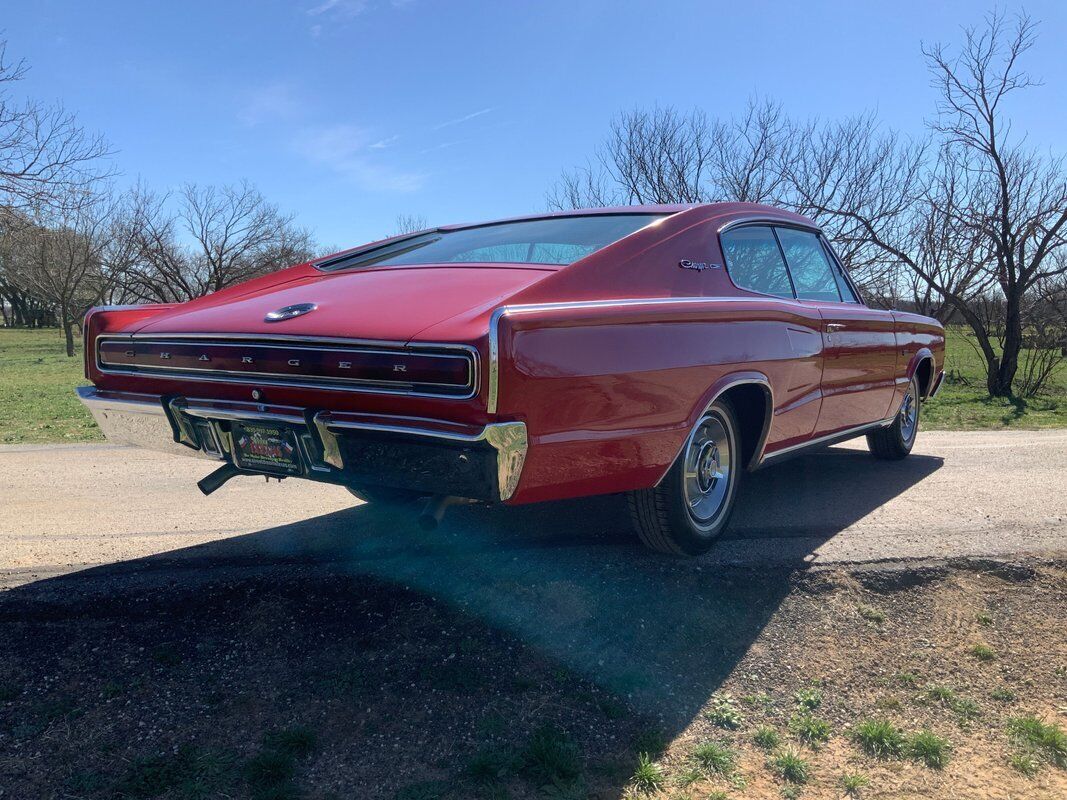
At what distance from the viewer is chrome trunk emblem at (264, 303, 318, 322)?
2.89m

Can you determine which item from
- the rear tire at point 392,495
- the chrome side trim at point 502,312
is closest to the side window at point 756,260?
the chrome side trim at point 502,312

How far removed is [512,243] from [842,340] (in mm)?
1989

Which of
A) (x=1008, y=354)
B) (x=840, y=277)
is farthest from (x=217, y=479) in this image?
(x=1008, y=354)

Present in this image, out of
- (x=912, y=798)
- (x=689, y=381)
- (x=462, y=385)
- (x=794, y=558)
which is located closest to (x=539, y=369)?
(x=462, y=385)

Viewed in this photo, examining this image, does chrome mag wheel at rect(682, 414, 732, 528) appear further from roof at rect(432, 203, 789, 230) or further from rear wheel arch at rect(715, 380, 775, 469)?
roof at rect(432, 203, 789, 230)

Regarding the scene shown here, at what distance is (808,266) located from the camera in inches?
180

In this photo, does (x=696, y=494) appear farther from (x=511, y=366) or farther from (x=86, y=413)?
(x=86, y=413)

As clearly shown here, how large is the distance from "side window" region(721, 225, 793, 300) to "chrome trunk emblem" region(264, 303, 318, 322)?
1850mm

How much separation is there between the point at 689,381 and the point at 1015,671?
1.51 meters

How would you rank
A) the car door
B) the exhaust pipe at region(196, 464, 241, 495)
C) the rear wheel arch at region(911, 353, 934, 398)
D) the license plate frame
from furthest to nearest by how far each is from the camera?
the rear wheel arch at region(911, 353, 934, 398), the car door, the exhaust pipe at region(196, 464, 241, 495), the license plate frame

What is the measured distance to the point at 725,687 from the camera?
8.47 feet

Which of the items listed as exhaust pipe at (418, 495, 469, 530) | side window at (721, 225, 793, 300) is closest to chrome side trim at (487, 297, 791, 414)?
exhaust pipe at (418, 495, 469, 530)

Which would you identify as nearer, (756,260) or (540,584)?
(540,584)

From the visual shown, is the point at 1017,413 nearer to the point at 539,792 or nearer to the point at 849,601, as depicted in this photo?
the point at 849,601
